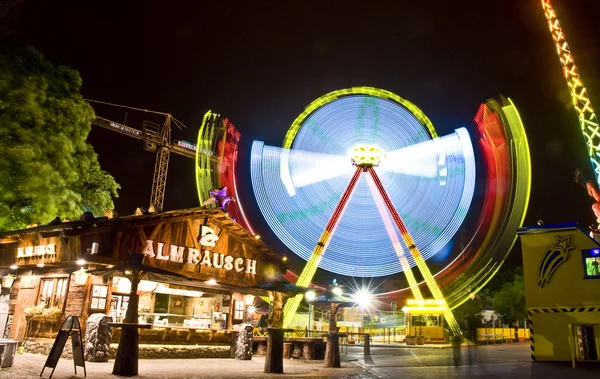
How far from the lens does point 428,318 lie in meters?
39.0

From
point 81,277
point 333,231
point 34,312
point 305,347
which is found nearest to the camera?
point 81,277

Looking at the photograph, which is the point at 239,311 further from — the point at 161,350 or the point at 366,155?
the point at 366,155

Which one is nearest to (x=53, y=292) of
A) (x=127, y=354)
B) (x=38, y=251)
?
(x=38, y=251)

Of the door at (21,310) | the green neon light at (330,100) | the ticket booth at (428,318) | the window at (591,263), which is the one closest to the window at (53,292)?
the door at (21,310)

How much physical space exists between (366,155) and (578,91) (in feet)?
73.2

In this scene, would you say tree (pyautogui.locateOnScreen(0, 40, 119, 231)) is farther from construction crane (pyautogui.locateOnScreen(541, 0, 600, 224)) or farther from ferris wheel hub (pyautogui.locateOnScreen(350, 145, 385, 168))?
construction crane (pyautogui.locateOnScreen(541, 0, 600, 224))

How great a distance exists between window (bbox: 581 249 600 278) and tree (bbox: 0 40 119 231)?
67.5ft

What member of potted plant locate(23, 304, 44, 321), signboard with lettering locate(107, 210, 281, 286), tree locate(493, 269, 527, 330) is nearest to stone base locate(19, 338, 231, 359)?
potted plant locate(23, 304, 44, 321)

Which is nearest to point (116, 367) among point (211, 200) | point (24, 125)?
point (211, 200)

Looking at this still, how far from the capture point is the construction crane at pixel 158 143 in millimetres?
58219

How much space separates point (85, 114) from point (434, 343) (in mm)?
28987

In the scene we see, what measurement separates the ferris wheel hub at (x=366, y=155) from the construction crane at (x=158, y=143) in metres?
36.2

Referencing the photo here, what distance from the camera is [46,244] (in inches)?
640

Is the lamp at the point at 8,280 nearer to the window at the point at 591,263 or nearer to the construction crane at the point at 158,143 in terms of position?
the window at the point at 591,263
